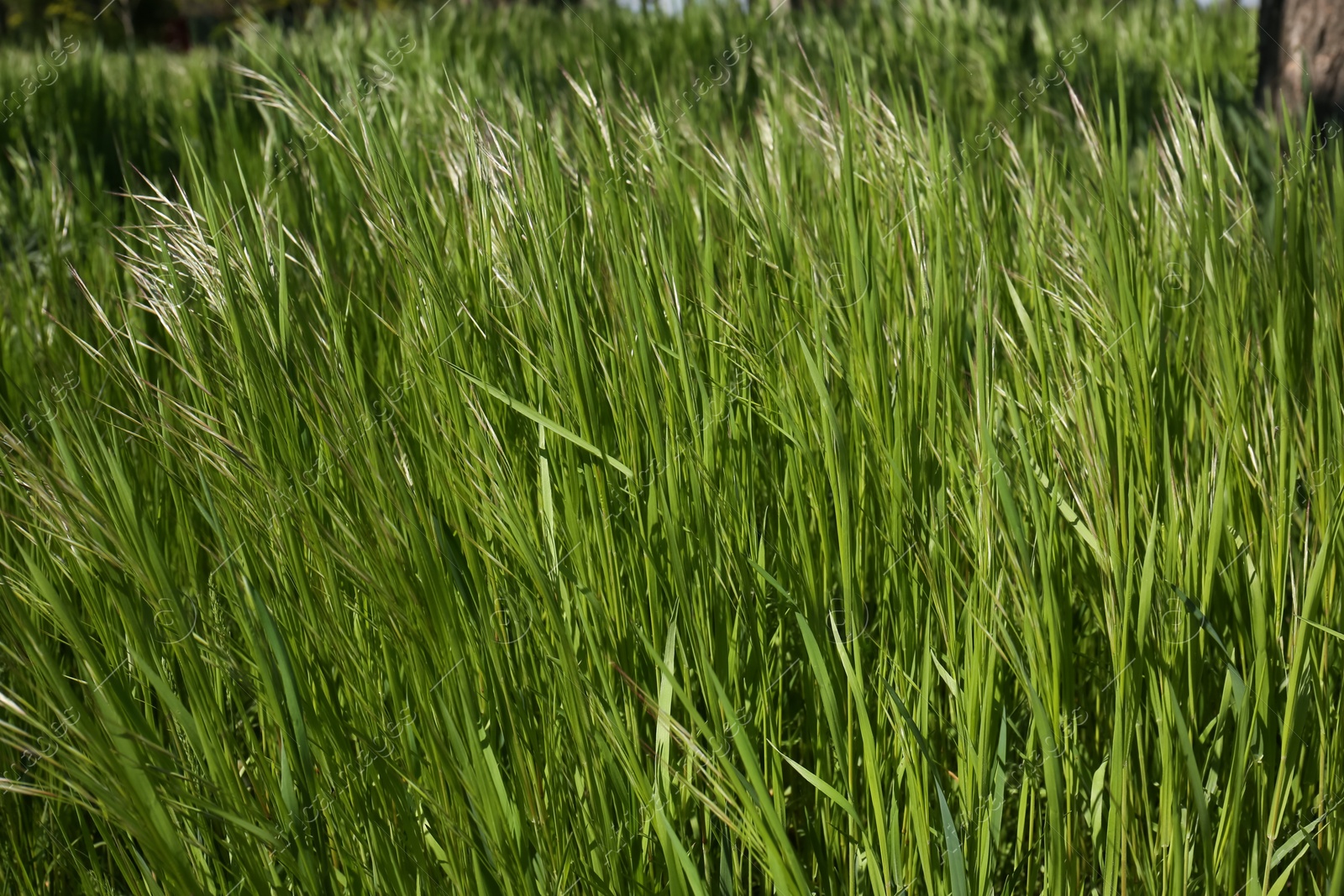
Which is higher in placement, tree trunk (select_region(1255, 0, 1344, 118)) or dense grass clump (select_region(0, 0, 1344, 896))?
tree trunk (select_region(1255, 0, 1344, 118))

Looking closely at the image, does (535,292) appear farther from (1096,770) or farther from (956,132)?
(956,132)

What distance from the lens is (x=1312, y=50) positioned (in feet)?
9.29

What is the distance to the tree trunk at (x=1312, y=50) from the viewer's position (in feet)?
9.16

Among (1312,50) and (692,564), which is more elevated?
(1312,50)

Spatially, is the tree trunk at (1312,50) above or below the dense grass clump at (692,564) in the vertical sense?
above

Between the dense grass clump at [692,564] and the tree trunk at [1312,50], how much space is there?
1482 millimetres

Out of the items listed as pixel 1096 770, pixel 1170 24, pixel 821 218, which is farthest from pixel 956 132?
pixel 1170 24

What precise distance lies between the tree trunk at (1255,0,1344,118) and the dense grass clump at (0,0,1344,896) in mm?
1482

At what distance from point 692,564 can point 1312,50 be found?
2.67 m

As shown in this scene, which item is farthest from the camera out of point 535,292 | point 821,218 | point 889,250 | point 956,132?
point 956,132

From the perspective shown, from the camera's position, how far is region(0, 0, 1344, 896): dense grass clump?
95cm

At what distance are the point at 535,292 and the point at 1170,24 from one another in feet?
15.2

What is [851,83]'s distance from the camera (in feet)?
6.51

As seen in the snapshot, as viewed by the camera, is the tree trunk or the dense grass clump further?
the tree trunk
